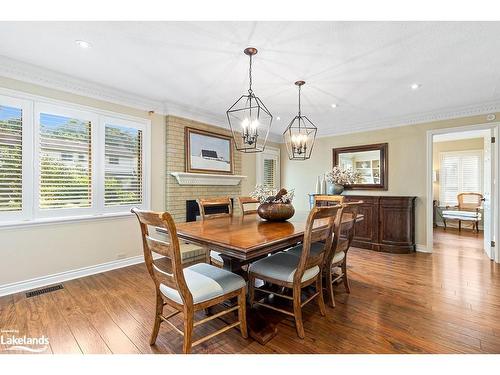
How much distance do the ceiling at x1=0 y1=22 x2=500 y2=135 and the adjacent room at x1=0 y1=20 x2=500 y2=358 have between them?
21mm

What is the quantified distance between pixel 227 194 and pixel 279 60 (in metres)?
2.77

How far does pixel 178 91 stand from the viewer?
11.0ft

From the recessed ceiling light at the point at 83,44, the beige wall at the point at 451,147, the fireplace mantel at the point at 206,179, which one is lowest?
the fireplace mantel at the point at 206,179

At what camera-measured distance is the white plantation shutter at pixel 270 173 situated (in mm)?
5906

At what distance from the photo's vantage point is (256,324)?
2.02 m

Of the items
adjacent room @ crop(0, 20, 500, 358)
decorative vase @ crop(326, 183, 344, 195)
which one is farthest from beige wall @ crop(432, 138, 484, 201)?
decorative vase @ crop(326, 183, 344, 195)

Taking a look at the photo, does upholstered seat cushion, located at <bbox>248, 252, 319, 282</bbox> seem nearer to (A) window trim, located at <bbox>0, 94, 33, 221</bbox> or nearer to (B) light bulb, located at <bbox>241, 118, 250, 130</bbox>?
(B) light bulb, located at <bbox>241, 118, 250, 130</bbox>

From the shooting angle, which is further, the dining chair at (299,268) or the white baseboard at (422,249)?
the white baseboard at (422,249)

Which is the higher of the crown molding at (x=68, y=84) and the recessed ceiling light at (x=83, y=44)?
the recessed ceiling light at (x=83, y=44)

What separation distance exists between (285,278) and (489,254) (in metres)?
4.05

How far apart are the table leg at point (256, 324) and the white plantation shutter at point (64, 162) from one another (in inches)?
87.9

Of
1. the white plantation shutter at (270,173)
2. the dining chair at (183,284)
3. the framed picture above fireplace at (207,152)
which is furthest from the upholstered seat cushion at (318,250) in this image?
the white plantation shutter at (270,173)

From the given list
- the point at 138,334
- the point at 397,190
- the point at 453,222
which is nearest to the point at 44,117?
the point at 138,334

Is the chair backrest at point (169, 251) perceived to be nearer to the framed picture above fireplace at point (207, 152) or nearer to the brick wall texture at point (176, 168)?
the brick wall texture at point (176, 168)
